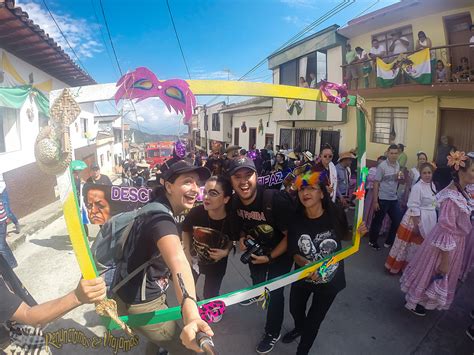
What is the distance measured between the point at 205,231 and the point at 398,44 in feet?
32.1

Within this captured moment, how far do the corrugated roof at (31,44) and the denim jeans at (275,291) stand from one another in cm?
529

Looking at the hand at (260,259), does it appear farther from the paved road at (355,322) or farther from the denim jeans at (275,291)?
the paved road at (355,322)

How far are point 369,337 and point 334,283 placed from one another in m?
0.98

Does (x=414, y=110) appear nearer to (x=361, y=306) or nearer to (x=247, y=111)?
(x=361, y=306)

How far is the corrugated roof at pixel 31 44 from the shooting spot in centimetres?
444

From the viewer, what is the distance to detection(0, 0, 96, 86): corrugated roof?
444 centimetres

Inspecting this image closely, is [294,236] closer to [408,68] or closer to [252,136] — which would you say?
[408,68]

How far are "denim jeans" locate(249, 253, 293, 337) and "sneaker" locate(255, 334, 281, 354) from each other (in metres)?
0.04

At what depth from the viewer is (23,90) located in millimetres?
5023

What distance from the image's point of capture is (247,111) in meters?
18.2

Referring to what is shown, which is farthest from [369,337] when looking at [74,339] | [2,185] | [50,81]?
[50,81]

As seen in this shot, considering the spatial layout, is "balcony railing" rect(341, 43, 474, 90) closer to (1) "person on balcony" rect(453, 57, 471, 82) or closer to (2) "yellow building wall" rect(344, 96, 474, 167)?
(1) "person on balcony" rect(453, 57, 471, 82)

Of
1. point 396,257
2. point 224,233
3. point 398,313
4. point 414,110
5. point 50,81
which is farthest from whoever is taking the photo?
point 414,110

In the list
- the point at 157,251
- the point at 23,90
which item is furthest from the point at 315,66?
the point at 157,251
